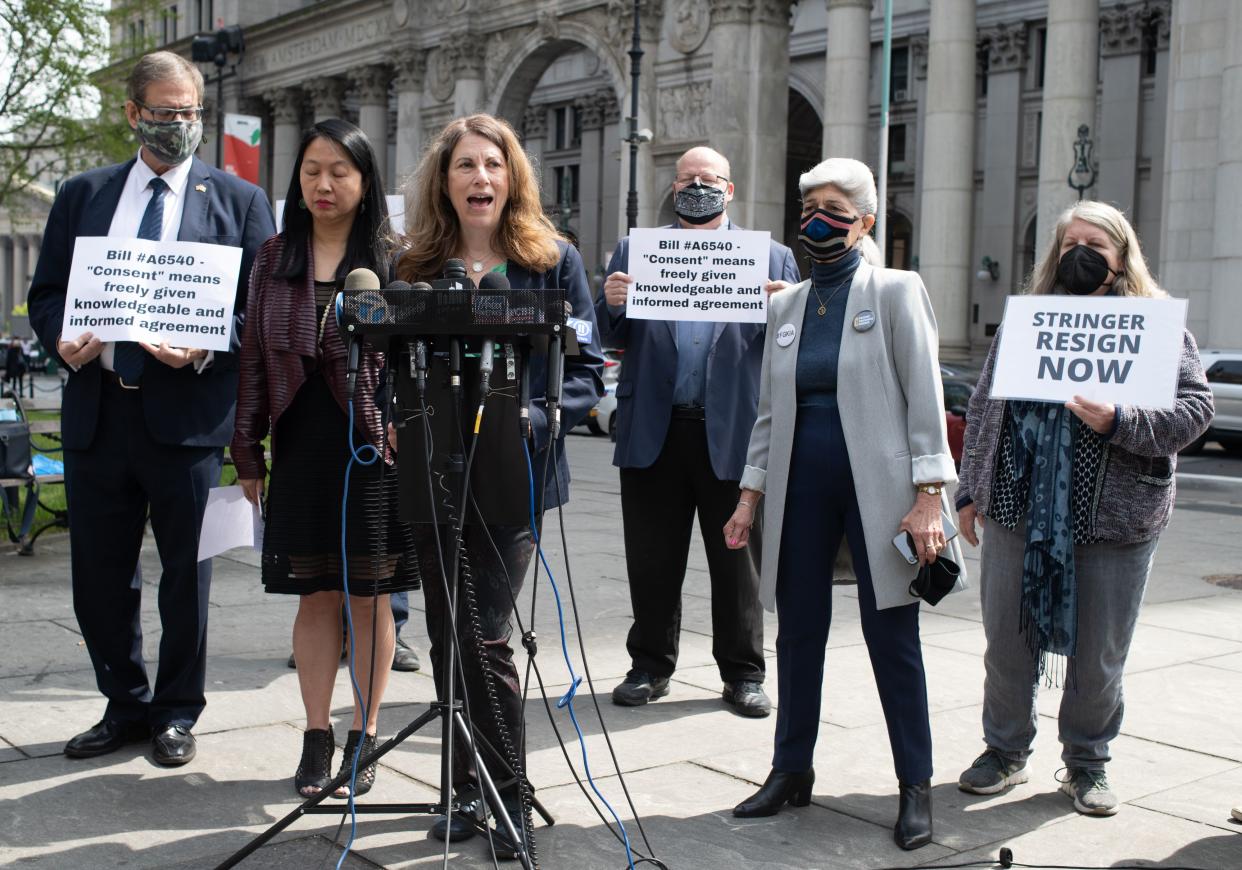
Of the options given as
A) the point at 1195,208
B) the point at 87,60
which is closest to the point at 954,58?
the point at 1195,208

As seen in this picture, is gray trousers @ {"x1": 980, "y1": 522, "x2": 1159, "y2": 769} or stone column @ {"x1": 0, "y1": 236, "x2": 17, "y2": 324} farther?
stone column @ {"x1": 0, "y1": 236, "x2": 17, "y2": 324}

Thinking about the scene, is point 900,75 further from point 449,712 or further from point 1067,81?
point 449,712

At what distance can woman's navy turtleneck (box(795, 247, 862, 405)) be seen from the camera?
493 centimetres

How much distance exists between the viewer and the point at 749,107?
33969 millimetres

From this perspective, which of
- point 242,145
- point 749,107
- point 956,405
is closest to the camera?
point 242,145

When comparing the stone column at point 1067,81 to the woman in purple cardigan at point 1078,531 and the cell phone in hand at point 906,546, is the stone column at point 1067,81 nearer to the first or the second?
the woman in purple cardigan at point 1078,531

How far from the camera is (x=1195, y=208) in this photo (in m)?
27.3

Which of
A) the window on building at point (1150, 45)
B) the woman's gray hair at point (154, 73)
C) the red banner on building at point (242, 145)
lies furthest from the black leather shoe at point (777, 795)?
the window on building at point (1150, 45)

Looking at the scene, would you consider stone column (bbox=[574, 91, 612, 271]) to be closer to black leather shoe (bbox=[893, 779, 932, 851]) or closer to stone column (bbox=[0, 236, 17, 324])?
black leather shoe (bbox=[893, 779, 932, 851])

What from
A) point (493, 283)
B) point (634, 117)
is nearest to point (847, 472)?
point (493, 283)

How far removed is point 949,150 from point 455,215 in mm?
29075

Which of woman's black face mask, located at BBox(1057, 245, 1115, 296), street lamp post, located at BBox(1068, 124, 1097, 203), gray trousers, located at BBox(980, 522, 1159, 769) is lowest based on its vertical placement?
gray trousers, located at BBox(980, 522, 1159, 769)

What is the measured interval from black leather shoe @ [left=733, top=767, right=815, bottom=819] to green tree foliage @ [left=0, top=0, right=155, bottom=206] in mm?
26062

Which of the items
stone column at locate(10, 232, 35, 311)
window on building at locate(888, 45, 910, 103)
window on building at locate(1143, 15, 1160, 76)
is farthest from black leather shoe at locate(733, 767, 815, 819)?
stone column at locate(10, 232, 35, 311)
